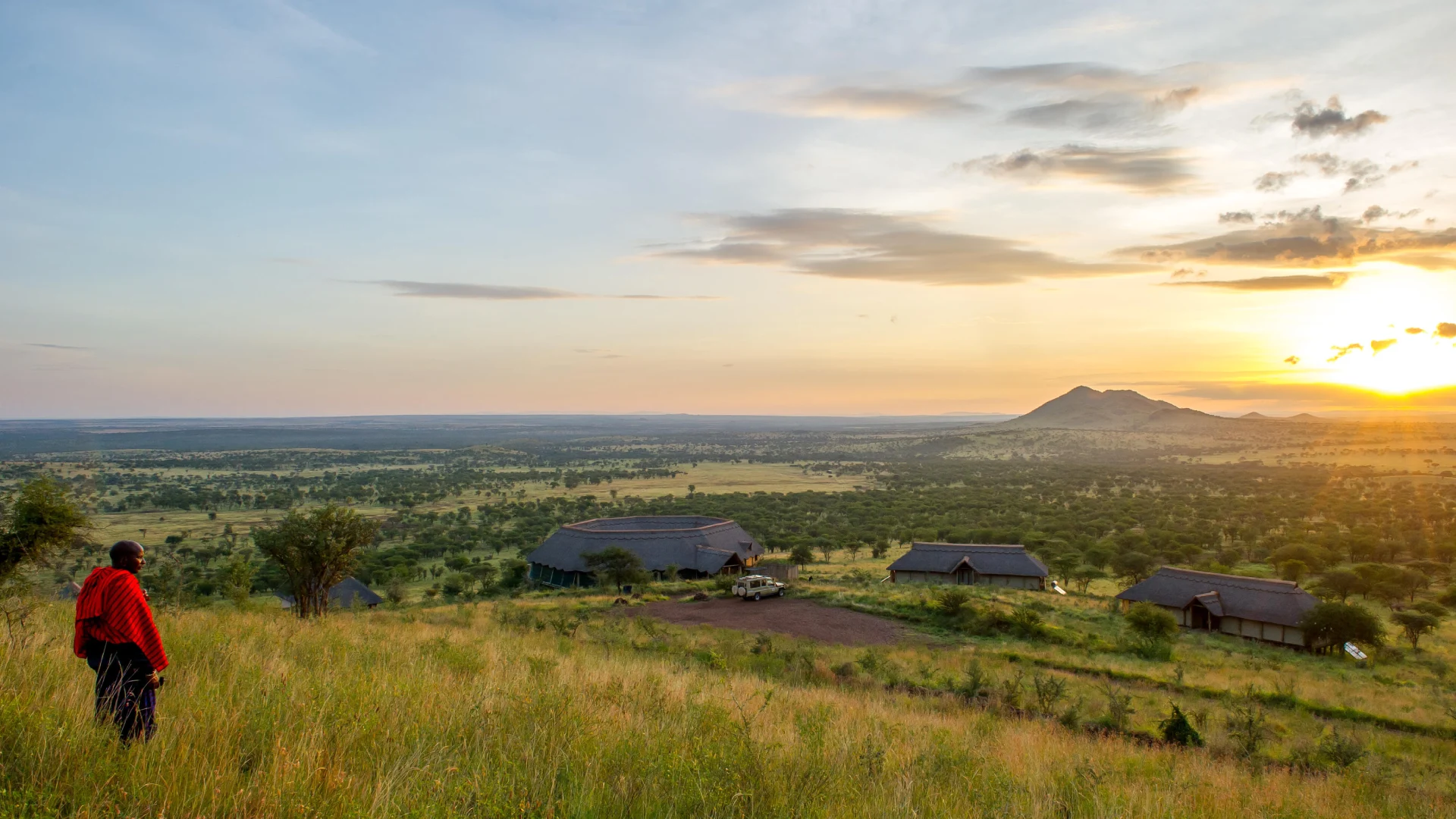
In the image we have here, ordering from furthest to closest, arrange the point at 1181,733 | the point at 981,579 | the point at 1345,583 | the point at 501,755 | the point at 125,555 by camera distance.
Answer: the point at 981,579 < the point at 1345,583 < the point at 1181,733 < the point at 125,555 < the point at 501,755

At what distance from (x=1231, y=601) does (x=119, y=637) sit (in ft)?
133

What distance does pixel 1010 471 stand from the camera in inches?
5143

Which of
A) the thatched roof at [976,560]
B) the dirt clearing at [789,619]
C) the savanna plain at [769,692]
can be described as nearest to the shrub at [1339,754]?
the savanna plain at [769,692]

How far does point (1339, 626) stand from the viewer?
99.0 ft

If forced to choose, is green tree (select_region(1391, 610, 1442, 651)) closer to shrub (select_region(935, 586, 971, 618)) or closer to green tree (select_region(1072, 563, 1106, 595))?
green tree (select_region(1072, 563, 1106, 595))

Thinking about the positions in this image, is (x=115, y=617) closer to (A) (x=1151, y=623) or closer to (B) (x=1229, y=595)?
(A) (x=1151, y=623)

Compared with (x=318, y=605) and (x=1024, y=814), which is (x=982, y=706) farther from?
(x=318, y=605)

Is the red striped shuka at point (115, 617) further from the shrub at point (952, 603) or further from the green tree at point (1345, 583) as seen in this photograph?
the green tree at point (1345, 583)

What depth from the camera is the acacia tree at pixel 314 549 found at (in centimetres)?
2248

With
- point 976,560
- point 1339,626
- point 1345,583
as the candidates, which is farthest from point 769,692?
point 1345,583

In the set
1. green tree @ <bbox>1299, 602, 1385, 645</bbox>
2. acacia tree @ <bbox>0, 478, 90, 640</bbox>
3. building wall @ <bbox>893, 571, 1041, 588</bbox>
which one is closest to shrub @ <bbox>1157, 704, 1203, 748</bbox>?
acacia tree @ <bbox>0, 478, 90, 640</bbox>

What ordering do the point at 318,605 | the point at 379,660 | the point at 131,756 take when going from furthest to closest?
the point at 318,605 → the point at 379,660 → the point at 131,756

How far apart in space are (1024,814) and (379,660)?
7592 mm

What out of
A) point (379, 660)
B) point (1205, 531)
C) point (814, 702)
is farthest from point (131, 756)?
point (1205, 531)
